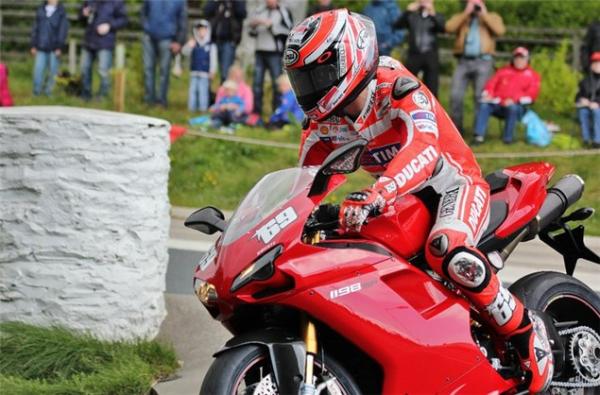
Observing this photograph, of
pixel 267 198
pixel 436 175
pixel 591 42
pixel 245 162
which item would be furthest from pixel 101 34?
pixel 267 198

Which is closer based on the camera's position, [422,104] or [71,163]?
[422,104]

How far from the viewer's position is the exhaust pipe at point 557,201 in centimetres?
505

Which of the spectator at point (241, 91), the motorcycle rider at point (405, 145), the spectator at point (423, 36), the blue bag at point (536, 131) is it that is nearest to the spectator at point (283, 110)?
the spectator at point (241, 91)

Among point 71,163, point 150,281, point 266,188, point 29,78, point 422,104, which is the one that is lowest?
point 29,78

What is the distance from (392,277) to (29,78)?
15.1 meters

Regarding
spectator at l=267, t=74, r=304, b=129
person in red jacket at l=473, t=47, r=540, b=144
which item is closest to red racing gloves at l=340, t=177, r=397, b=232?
person in red jacket at l=473, t=47, r=540, b=144

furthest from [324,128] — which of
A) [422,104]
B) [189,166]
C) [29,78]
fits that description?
[29,78]

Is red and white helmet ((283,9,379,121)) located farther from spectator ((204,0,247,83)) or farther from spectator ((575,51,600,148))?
spectator ((204,0,247,83))

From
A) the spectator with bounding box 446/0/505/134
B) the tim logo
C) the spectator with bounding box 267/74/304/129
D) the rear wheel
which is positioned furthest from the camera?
the spectator with bounding box 267/74/304/129

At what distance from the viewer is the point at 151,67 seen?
49.7 feet

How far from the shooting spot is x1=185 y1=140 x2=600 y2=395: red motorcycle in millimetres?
4086

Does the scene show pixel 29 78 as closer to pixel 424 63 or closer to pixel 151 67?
pixel 151 67

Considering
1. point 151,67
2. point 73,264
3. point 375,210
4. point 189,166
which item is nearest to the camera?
point 375,210

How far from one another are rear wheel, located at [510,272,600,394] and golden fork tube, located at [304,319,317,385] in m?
1.22
